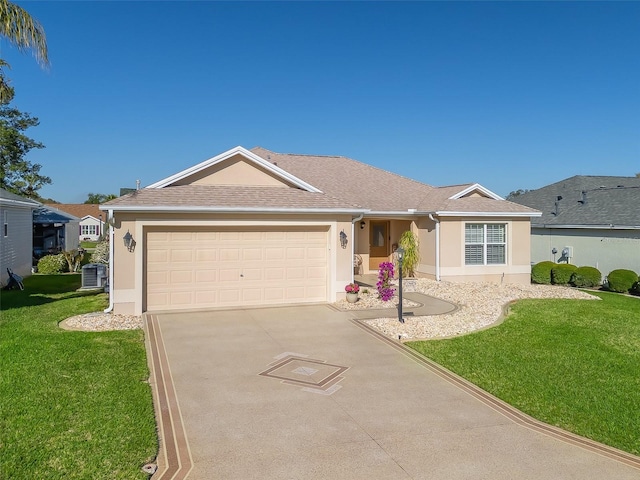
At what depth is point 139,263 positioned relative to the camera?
497 inches

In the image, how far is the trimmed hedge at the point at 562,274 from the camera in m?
21.9

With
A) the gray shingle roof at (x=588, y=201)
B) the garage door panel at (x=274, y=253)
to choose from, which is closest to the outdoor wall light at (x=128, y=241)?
the garage door panel at (x=274, y=253)

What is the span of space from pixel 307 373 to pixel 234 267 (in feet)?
20.5

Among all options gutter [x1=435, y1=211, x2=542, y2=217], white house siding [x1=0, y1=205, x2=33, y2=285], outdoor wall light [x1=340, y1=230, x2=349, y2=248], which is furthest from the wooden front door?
white house siding [x1=0, y1=205, x2=33, y2=285]

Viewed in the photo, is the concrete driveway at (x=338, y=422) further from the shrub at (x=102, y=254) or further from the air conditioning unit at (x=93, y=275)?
the shrub at (x=102, y=254)

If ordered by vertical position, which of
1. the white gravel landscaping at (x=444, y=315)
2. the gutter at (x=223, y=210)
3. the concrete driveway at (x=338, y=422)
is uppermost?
the gutter at (x=223, y=210)

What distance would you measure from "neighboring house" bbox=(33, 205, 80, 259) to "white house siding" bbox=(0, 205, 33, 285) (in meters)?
5.48

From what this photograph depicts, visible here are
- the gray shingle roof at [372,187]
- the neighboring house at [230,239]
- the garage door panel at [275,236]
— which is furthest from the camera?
the gray shingle roof at [372,187]

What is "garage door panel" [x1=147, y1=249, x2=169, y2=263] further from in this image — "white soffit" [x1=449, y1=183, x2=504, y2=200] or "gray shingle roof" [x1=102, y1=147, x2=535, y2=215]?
"white soffit" [x1=449, y1=183, x2=504, y2=200]

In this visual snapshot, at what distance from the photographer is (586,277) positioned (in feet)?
70.4

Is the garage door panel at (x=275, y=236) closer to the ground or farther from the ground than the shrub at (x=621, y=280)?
farther from the ground

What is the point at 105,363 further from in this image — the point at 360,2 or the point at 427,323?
the point at 360,2

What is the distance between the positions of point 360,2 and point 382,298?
11.0 metres

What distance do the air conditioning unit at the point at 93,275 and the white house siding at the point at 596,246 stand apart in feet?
72.7
